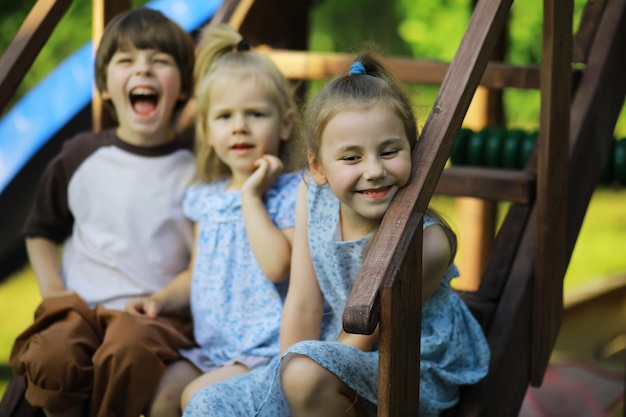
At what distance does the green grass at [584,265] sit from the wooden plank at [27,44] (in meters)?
3.14

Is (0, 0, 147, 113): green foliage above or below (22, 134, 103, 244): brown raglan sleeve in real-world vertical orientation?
above

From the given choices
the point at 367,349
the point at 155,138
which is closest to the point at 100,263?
the point at 155,138

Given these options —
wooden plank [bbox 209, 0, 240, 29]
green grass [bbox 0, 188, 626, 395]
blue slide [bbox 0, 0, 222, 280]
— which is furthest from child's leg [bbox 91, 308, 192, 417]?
green grass [bbox 0, 188, 626, 395]

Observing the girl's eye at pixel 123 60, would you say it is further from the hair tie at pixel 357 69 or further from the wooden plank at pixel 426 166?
the wooden plank at pixel 426 166

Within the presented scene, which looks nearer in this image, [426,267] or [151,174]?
[426,267]

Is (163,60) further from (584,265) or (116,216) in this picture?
(584,265)

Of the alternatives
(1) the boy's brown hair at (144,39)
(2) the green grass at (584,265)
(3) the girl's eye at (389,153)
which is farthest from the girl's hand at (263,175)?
(2) the green grass at (584,265)

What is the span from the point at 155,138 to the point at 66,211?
36cm

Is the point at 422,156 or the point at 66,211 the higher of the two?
the point at 422,156

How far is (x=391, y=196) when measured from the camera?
7.74 ft

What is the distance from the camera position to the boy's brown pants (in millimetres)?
2744

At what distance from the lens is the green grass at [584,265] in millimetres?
6727

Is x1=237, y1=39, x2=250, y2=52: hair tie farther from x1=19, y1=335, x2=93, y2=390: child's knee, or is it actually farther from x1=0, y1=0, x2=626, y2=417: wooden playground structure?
x1=19, y1=335, x2=93, y2=390: child's knee

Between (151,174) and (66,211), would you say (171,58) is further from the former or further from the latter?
(66,211)
